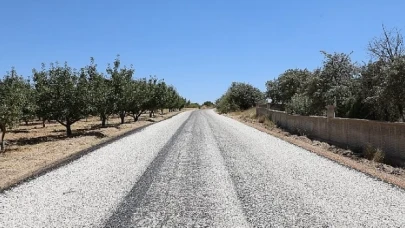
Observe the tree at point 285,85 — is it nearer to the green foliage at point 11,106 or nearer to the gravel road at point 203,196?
the green foliage at point 11,106

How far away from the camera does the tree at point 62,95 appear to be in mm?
26328

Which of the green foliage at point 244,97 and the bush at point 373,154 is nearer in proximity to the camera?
the bush at point 373,154

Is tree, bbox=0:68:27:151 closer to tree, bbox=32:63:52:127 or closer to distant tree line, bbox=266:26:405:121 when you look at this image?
tree, bbox=32:63:52:127

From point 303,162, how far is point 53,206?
8886 mm

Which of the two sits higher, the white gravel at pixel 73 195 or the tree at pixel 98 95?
the tree at pixel 98 95

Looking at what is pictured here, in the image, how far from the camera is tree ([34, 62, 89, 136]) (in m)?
26.3

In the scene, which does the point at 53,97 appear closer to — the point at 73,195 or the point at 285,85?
the point at 73,195

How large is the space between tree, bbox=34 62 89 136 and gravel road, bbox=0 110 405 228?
43.8 feet

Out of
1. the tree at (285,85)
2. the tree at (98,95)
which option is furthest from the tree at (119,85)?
the tree at (285,85)

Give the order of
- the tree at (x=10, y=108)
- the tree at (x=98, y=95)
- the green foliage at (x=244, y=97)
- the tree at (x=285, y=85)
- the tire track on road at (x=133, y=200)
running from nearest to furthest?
the tire track on road at (x=133, y=200), the tree at (x=10, y=108), the tree at (x=98, y=95), the tree at (x=285, y=85), the green foliage at (x=244, y=97)

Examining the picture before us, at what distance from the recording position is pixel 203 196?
8930mm

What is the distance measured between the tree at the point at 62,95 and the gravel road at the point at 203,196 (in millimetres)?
13364

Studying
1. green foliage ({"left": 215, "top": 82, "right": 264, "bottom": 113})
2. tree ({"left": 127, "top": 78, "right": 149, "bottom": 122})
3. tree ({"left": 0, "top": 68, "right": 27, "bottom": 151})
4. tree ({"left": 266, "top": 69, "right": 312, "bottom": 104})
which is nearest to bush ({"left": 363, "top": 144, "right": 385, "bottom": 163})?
tree ({"left": 0, "top": 68, "right": 27, "bottom": 151})

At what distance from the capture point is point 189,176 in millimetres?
11305
